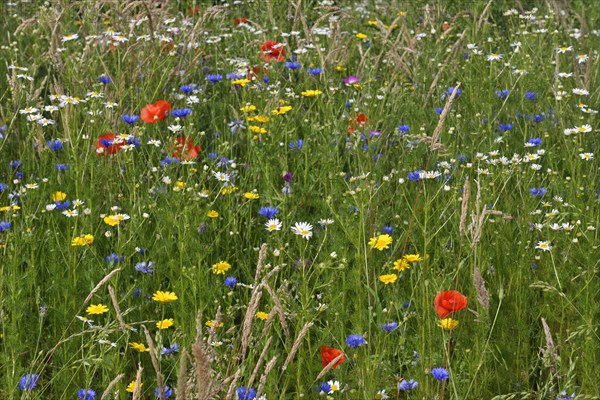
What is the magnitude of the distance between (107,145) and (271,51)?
1.10m

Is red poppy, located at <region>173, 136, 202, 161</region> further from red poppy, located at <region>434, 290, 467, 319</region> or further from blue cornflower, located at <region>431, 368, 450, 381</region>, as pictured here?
blue cornflower, located at <region>431, 368, 450, 381</region>

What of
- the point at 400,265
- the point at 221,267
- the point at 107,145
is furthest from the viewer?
the point at 107,145

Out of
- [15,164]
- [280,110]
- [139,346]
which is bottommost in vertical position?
[139,346]

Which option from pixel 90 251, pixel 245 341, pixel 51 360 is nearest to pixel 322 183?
pixel 90 251

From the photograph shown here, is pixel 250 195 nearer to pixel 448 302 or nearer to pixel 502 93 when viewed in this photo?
pixel 448 302

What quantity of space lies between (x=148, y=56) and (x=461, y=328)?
2.25m

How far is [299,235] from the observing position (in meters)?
3.07

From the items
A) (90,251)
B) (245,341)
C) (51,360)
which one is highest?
(245,341)

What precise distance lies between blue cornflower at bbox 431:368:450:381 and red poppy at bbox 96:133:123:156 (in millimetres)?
1614

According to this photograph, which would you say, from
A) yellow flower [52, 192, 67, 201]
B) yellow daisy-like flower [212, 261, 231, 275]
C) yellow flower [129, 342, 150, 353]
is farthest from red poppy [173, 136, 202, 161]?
yellow flower [129, 342, 150, 353]

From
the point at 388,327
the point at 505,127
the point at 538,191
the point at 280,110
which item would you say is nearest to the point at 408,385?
the point at 388,327

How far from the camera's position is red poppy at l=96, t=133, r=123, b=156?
3529 mm

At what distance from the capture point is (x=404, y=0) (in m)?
5.97

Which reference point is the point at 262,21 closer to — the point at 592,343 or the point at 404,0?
the point at 404,0
